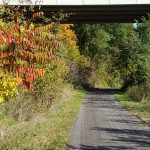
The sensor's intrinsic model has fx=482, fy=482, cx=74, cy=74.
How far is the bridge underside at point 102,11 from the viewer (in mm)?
34406

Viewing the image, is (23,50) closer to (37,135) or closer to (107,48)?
(37,135)

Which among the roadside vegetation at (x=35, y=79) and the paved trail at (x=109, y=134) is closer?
the roadside vegetation at (x=35, y=79)

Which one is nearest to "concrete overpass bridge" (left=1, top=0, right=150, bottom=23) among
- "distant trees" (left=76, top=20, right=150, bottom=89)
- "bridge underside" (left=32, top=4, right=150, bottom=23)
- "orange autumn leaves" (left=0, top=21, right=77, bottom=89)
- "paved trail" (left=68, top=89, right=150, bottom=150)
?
"bridge underside" (left=32, top=4, right=150, bottom=23)

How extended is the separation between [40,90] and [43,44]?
1443 cm

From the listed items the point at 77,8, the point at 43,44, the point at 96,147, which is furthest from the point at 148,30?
the point at 43,44

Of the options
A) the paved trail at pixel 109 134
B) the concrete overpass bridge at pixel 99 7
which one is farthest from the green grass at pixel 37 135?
the concrete overpass bridge at pixel 99 7

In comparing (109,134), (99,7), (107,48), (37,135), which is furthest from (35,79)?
(107,48)

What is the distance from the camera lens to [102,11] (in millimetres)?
37062

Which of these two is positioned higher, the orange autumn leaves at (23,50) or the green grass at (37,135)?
the orange autumn leaves at (23,50)

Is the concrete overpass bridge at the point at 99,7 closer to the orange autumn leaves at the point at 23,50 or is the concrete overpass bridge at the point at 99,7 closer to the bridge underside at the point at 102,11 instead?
the bridge underside at the point at 102,11

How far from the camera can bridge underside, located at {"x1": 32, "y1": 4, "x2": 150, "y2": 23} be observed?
34406 millimetres

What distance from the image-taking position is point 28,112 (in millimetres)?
18203

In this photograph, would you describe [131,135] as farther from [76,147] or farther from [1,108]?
[1,108]

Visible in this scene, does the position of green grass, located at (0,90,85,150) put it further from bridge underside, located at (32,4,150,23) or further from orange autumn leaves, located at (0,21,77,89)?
bridge underside, located at (32,4,150,23)
